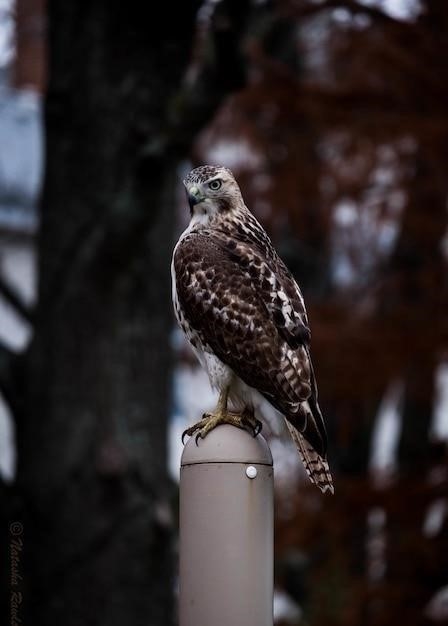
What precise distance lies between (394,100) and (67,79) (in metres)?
2.17

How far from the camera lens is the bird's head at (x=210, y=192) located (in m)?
4.14

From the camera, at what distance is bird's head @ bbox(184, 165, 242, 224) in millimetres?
4145

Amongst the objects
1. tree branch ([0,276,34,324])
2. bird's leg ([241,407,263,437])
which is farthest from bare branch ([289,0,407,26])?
bird's leg ([241,407,263,437])

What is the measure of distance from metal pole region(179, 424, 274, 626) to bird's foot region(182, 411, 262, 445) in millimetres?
194

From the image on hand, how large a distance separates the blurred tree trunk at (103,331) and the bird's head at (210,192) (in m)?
2.62

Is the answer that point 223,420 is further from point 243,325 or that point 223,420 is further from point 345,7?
point 345,7

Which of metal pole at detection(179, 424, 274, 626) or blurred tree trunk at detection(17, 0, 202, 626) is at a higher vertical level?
blurred tree trunk at detection(17, 0, 202, 626)

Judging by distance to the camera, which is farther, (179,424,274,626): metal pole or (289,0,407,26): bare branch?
(289,0,407,26): bare branch

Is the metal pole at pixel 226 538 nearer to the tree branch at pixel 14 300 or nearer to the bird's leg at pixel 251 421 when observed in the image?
the bird's leg at pixel 251 421

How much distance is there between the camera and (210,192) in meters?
4.24

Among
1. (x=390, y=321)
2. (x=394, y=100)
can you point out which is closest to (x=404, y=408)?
(x=390, y=321)

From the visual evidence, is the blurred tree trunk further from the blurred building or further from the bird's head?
the blurred building

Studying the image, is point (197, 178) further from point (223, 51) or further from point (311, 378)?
point (223, 51)

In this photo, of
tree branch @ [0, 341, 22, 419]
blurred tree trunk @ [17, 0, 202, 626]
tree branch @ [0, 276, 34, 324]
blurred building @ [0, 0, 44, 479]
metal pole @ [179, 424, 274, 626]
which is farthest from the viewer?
blurred building @ [0, 0, 44, 479]
